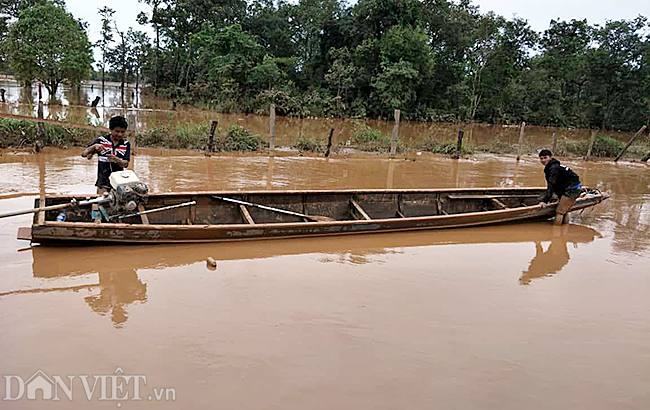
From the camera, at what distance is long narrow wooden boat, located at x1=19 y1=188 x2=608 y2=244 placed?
4711 millimetres

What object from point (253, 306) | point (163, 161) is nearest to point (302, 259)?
point (253, 306)

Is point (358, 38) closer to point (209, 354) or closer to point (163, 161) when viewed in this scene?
point (163, 161)

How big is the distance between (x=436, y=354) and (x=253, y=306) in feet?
5.21

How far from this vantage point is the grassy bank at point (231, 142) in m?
11.0

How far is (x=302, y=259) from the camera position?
5230 millimetres

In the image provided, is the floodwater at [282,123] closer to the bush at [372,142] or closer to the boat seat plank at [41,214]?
the bush at [372,142]

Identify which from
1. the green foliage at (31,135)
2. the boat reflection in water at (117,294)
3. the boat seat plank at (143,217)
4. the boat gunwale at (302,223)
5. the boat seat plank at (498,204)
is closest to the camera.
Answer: the boat reflection in water at (117,294)

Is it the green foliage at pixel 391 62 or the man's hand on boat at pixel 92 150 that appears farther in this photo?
the green foliage at pixel 391 62

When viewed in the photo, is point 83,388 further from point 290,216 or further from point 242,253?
point 290,216

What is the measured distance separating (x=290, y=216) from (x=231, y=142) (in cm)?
783

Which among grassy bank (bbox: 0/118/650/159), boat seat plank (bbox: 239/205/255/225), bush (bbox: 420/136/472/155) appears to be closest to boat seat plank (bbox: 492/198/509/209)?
boat seat plank (bbox: 239/205/255/225)

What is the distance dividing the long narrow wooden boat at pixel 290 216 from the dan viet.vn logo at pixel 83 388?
A: 1.99m

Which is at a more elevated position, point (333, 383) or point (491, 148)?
point (491, 148)

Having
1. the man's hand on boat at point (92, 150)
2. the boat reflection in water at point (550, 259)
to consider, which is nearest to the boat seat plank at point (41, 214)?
the man's hand on boat at point (92, 150)
